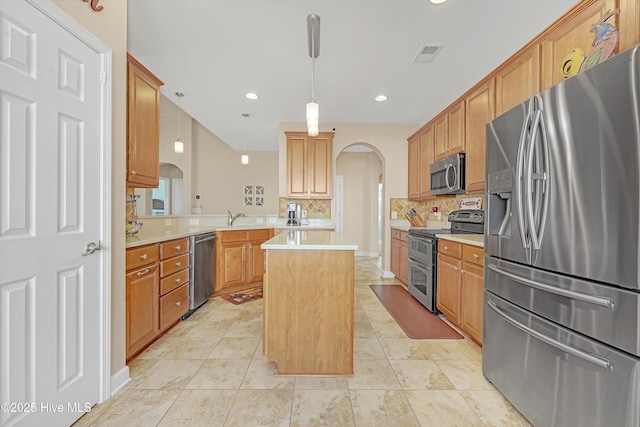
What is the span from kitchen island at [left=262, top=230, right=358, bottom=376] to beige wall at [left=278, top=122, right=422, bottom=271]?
300cm

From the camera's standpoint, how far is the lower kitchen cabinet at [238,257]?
3.56 meters

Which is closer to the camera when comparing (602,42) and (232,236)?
(602,42)

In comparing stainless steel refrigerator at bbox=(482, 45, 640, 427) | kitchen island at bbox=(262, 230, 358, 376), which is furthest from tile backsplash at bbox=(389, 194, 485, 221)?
kitchen island at bbox=(262, 230, 358, 376)

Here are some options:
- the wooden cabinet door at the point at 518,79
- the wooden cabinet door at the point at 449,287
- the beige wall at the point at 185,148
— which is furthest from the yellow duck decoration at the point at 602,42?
the beige wall at the point at 185,148

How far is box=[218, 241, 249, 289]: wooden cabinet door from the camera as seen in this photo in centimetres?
359

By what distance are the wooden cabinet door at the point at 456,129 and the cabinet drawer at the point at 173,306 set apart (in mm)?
3509

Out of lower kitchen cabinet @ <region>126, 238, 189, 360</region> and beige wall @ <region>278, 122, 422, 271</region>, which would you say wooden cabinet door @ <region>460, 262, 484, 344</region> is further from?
lower kitchen cabinet @ <region>126, 238, 189, 360</region>

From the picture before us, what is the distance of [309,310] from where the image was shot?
5.96ft

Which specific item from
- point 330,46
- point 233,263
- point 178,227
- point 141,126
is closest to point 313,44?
point 330,46

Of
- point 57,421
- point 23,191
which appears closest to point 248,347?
point 57,421

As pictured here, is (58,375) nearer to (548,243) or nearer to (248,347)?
(248,347)

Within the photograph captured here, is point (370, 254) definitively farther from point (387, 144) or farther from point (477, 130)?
point (477, 130)

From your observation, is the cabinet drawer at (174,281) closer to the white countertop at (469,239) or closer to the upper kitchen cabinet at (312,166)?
the upper kitchen cabinet at (312,166)

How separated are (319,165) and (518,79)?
2.77 metres
